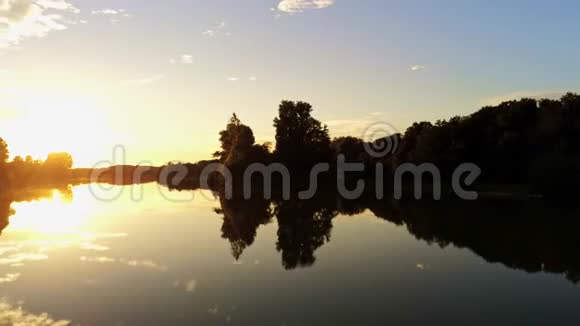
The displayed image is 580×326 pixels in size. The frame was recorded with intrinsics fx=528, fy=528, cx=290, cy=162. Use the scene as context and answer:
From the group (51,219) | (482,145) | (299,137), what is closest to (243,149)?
(299,137)

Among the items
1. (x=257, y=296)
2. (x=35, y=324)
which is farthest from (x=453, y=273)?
(x=35, y=324)

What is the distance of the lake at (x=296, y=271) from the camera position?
717 inches

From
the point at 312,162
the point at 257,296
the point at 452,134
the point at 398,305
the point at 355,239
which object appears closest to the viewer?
the point at 398,305

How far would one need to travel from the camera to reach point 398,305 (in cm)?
1906

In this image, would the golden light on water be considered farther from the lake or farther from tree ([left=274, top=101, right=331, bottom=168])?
A: tree ([left=274, top=101, right=331, bottom=168])

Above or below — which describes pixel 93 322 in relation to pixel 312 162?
below

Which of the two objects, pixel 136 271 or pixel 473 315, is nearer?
pixel 473 315

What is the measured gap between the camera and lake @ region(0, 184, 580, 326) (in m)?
18.2

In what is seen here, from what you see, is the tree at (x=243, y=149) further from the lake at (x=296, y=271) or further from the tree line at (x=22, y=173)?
the lake at (x=296, y=271)

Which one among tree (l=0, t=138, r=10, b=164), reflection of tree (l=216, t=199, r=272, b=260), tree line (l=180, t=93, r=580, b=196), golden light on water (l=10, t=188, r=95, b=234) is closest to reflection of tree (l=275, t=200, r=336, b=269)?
reflection of tree (l=216, t=199, r=272, b=260)

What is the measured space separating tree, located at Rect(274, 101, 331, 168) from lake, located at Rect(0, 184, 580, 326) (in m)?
67.5

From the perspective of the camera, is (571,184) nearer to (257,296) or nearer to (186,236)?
(186,236)

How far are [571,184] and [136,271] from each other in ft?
187

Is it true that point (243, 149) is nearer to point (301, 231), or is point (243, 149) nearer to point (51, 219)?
point (51, 219)
